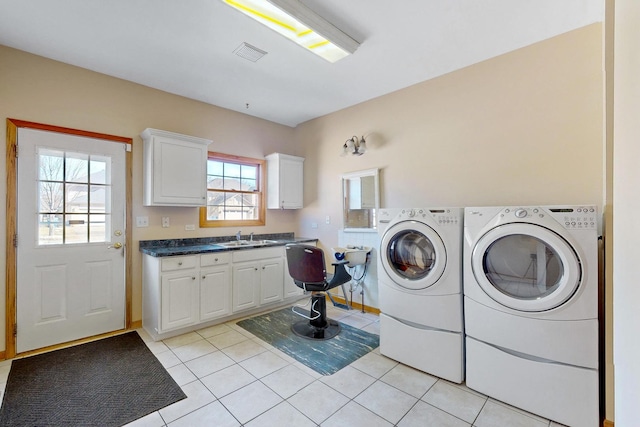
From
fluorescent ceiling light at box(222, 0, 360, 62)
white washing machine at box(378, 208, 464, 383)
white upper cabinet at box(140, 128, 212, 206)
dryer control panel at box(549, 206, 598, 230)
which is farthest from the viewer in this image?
white upper cabinet at box(140, 128, 212, 206)

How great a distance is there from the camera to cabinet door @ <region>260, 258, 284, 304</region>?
11.7ft

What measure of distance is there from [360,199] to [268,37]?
6.90 feet

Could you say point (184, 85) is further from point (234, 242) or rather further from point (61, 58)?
point (234, 242)

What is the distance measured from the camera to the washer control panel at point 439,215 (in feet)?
7.10

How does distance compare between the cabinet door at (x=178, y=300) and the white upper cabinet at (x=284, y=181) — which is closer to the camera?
the cabinet door at (x=178, y=300)

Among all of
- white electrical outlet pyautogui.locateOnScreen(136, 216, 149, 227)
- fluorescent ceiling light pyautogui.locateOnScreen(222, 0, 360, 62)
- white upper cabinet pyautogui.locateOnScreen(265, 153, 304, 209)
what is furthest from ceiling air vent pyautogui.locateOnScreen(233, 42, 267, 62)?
white electrical outlet pyautogui.locateOnScreen(136, 216, 149, 227)

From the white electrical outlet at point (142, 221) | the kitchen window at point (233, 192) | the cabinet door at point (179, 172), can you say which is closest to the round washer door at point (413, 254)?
the cabinet door at point (179, 172)

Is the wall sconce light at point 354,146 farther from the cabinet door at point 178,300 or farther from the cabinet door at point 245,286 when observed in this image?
the cabinet door at point 178,300

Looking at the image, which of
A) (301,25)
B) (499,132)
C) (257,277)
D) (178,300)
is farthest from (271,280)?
(499,132)

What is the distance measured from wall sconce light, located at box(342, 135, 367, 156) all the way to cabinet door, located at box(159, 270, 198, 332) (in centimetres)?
234

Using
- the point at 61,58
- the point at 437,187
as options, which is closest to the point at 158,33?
the point at 61,58

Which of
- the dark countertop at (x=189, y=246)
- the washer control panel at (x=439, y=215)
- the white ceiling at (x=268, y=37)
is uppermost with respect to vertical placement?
the white ceiling at (x=268, y=37)

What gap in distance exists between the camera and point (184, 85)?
3170mm

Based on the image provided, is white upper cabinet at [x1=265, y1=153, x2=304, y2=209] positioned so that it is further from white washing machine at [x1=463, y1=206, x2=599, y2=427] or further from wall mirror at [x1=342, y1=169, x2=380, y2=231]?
white washing machine at [x1=463, y1=206, x2=599, y2=427]
